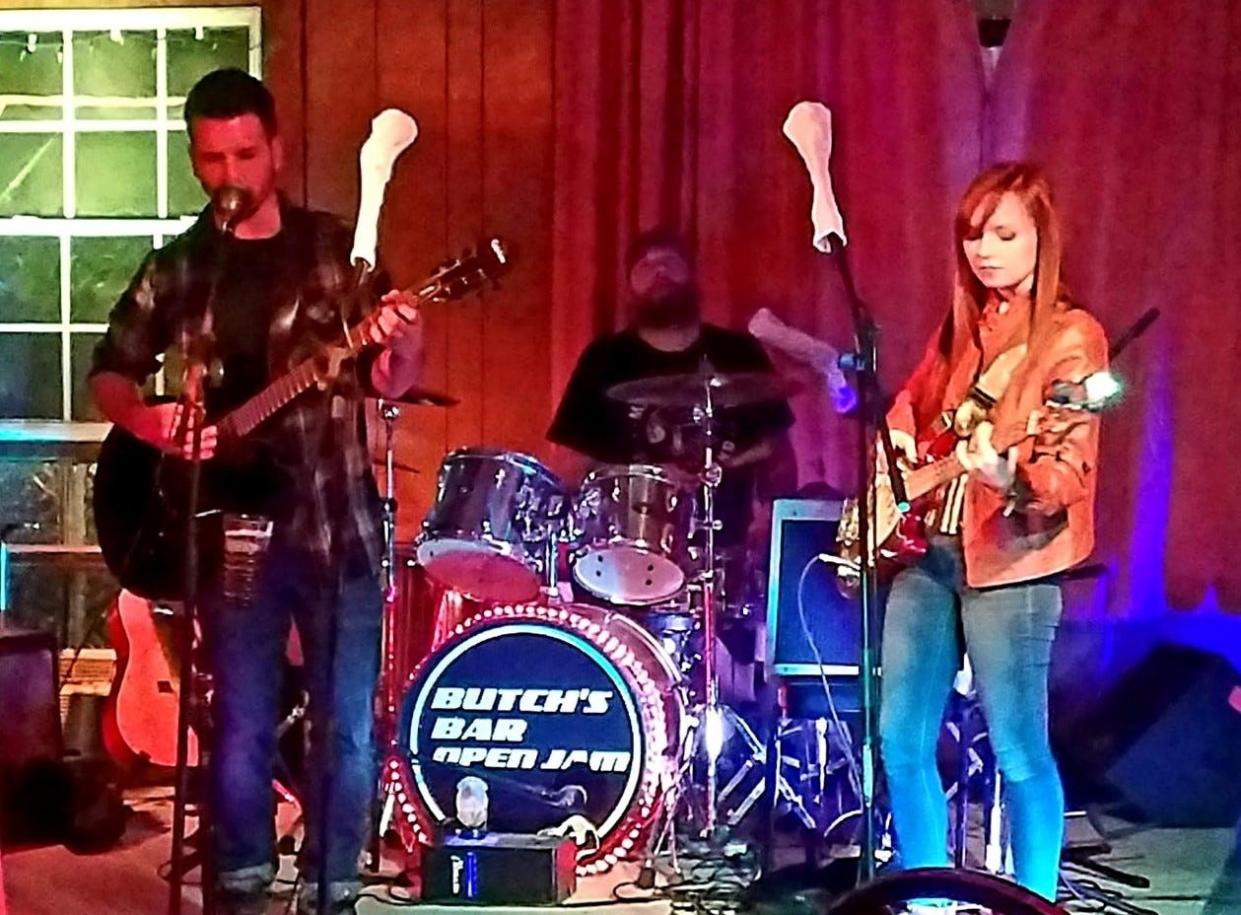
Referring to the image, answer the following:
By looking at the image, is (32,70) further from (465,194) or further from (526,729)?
(526,729)

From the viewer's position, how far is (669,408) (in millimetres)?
4039

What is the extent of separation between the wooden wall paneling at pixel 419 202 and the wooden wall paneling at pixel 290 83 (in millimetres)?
223

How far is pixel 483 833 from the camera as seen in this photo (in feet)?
12.3

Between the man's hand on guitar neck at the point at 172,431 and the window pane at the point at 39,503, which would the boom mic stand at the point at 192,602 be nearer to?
the man's hand on guitar neck at the point at 172,431

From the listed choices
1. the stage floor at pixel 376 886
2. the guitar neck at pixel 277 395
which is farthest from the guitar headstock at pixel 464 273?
the stage floor at pixel 376 886

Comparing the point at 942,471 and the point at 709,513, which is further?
the point at 709,513

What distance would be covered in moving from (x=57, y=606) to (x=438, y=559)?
1.67 metres

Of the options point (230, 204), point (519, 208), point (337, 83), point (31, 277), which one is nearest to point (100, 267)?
point (31, 277)

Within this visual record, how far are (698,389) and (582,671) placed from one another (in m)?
0.69

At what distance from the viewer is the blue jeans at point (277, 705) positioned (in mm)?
3049

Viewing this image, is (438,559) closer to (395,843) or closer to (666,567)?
(666,567)

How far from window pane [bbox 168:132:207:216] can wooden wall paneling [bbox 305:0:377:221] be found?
45cm

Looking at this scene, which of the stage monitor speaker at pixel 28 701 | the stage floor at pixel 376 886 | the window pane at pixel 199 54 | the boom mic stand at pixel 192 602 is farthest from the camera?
the window pane at pixel 199 54

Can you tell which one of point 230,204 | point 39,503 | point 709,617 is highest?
point 230,204
